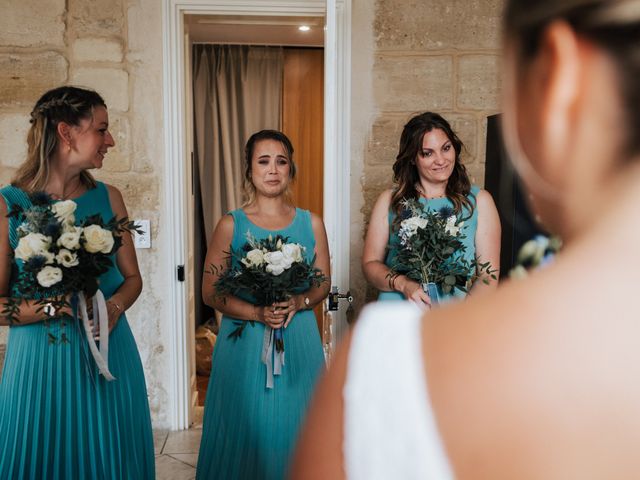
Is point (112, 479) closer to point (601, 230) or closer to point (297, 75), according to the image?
point (601, 230)

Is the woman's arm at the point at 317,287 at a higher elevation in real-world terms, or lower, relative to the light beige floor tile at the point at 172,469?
higher

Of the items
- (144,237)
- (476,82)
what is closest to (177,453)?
(144,237)

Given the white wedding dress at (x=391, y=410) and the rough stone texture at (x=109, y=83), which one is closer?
the white wedding dress at (x=391, y=410)

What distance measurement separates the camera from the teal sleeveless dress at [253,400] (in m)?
2.69

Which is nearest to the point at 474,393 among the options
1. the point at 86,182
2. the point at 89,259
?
the point at 89,259

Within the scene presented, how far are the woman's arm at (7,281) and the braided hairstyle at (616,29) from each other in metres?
2.22

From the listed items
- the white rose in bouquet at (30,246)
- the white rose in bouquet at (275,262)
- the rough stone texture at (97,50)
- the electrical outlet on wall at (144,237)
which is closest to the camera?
the white rose in bouquet at (30,246)

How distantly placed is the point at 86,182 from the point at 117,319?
0.58 metres

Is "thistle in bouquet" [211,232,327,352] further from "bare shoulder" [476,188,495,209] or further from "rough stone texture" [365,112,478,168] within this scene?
"rough stone texture" [365,112,478,168]

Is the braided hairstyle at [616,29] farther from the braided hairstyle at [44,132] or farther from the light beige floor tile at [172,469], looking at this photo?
the light beige floor tile at [172,469]

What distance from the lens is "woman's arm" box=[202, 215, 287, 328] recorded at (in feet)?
8.87

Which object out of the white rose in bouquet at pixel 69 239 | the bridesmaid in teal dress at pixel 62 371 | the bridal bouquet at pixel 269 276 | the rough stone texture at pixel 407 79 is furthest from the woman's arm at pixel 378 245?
the white rose in bouquet at pixel 69 239

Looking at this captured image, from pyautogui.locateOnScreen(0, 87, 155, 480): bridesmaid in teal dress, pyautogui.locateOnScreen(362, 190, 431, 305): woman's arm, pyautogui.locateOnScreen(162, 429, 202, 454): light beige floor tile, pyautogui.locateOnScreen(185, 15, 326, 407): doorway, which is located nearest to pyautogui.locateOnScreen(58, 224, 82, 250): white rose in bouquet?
pyautogui.locateOnScreen(0, 87, 155, 480): bridesmaid in teal dress

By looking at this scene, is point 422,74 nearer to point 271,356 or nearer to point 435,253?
point 435,253
